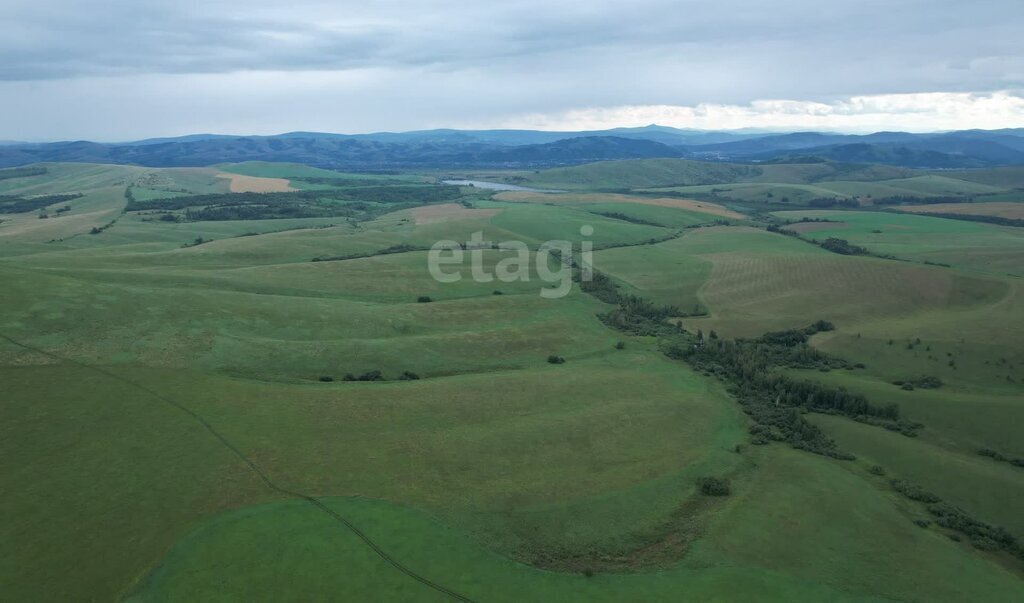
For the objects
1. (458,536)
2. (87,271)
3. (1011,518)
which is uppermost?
(87,271)

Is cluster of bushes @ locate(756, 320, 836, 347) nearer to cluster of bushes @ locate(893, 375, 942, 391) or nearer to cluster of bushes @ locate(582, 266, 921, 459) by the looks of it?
cluster of bushes @ locate(582, 266, 921, 459)

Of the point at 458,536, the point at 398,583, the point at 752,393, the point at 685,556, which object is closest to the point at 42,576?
the point at 398,583

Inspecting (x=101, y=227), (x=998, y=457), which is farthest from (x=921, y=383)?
(x=101, y=227)

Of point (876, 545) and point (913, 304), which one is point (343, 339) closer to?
point (876, 545)

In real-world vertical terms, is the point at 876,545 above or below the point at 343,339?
below

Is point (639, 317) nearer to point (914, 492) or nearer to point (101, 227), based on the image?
point (914, 492)

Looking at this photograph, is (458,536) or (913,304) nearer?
(458,536)
